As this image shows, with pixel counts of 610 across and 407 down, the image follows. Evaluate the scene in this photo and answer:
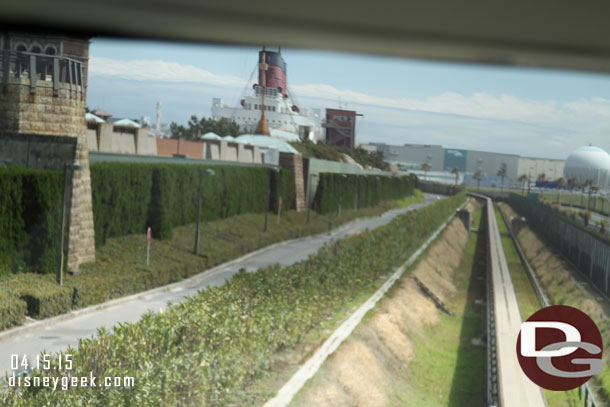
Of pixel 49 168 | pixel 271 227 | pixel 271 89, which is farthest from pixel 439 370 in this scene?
pixel 271 227

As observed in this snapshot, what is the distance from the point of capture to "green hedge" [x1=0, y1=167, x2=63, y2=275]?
18.5 metres

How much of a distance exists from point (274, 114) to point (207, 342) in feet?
97.0

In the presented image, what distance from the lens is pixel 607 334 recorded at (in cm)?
1653

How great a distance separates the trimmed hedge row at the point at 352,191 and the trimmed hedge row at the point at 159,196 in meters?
10.4

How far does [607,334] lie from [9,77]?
1756cm

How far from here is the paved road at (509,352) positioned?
12.2 m

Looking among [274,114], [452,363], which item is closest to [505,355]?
[452,363]

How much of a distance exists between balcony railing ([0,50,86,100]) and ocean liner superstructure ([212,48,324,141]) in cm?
859

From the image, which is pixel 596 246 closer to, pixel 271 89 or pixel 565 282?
pixel 565 282

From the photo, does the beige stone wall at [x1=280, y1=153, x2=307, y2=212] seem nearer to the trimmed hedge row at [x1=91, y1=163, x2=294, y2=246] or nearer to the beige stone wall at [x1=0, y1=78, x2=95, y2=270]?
the trimmed hedge row at [x1=91, y1=163, x2=294, y2=246]

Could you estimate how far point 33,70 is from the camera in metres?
20.2

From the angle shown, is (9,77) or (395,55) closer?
(395,55)

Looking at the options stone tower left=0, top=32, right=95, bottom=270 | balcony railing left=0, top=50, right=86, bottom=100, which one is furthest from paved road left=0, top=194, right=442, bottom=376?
balcony railing left=0, top=50, right=86, bottom=100

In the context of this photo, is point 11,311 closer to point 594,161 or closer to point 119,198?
point 119,198
